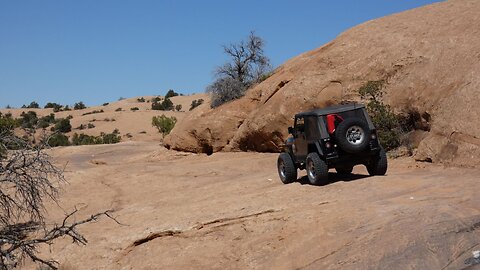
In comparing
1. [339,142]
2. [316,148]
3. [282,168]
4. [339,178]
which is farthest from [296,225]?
[282,168]

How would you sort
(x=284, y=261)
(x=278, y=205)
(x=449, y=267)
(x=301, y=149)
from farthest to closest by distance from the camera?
1. (x=301, y=149)
2. (x=278, y=205)
3. (x=284, y=261)
4. (x=449, y=267)

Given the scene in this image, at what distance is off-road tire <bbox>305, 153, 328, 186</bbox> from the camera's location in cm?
1129

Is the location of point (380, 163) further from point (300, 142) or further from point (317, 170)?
point (300, 142)

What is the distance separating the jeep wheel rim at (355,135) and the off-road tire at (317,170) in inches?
29.5

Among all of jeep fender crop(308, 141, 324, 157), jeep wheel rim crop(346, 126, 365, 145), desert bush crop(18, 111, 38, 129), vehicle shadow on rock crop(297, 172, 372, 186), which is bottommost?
vehicle shadow on rock crop(297, 172, 372, 186)

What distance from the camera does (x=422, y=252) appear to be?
257 inches

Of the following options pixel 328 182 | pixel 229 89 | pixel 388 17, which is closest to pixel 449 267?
pixel 328 182

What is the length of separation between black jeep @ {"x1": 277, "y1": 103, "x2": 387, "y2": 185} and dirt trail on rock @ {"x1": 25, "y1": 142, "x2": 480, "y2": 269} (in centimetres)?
48

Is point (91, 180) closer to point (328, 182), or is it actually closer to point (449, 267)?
point (328, 182)

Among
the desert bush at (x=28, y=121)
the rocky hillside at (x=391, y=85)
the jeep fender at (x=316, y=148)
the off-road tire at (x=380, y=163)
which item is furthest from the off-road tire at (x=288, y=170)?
the desert bush at (x=28, y=121)

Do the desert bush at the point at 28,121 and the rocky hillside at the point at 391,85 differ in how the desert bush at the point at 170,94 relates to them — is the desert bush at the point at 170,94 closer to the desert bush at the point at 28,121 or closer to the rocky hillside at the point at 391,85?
the desert bush at the point at 28,121

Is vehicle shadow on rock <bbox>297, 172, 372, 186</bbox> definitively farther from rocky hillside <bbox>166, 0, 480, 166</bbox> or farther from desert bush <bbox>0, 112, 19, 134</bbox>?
desert bush <bbox>0, 112, 19, 134</bbox>

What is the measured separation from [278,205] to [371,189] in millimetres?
1782

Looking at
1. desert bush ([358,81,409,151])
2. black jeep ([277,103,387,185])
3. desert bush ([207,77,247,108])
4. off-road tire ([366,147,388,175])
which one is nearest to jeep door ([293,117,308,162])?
black jeep ([277,103,387,185])
